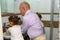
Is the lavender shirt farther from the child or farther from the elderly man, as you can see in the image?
the child

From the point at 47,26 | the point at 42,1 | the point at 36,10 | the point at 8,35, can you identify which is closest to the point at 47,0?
the point at 42,1

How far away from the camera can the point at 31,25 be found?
302 centimetres

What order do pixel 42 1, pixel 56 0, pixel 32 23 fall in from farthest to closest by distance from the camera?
1. pixel 42 1
2. pixel 56 0
3. pixel 32 23

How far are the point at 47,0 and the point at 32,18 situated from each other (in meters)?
1.07

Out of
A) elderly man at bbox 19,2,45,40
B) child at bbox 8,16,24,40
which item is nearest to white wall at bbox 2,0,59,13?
elderly man at bbox 19,2,45,40

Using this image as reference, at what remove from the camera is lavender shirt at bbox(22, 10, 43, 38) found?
9.78ft

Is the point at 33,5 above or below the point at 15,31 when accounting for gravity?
above

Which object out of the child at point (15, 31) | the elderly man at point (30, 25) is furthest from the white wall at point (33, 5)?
the child at point (15, 31)

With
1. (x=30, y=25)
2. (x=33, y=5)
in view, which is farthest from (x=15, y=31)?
(x=33, y=5)

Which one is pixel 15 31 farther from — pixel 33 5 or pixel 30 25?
pixel 33 5

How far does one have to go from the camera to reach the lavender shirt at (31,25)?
2982mm

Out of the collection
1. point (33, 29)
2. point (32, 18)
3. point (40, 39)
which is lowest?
point (40, 39)

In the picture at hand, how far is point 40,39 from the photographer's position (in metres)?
3.15

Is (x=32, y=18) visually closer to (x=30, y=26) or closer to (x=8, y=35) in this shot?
(x=30, y=26)
